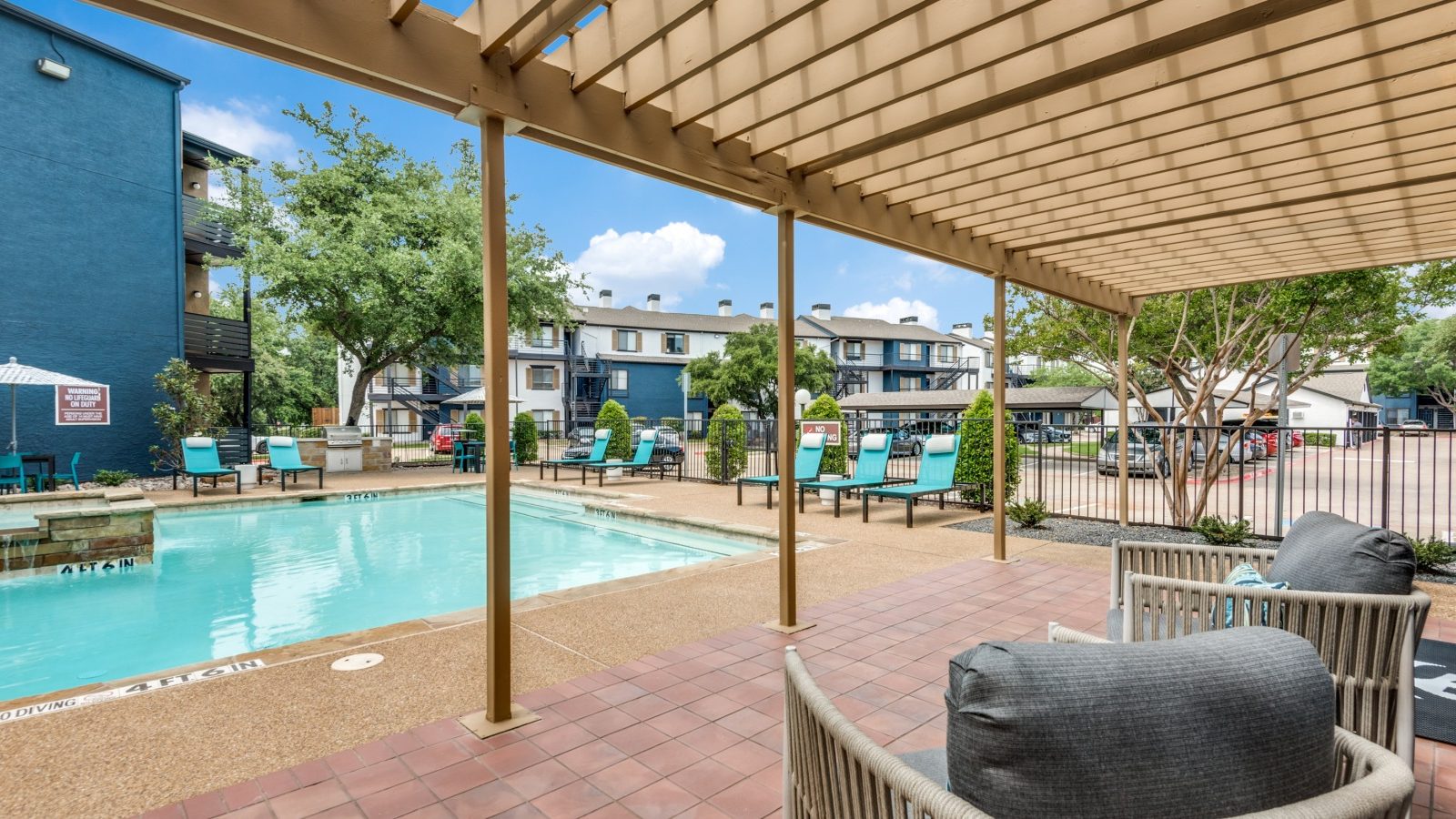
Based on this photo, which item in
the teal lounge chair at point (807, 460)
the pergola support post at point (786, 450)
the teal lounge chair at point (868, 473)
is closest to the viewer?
the pergola support post at point (786, 450)

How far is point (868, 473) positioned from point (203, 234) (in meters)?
15.0

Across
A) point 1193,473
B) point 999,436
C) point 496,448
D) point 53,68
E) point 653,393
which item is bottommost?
point 1193,473

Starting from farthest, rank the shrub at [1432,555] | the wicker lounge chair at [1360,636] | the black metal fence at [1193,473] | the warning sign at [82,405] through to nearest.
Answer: the warning sign at [82,405] → the black metal fence at [1193,473] → the shrub at [1432,555] → the wicker lounge chair at [1360,636]

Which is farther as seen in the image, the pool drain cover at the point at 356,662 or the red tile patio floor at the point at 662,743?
the pool drain cover at the point at 356,662

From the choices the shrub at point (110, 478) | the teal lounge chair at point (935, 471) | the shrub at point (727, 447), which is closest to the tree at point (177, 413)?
the shrub at point (110, 478)

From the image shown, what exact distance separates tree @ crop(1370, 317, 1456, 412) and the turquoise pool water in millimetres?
43813

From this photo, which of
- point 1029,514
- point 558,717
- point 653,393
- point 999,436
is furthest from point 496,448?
point 653,393

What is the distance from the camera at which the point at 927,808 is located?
967 millimetres

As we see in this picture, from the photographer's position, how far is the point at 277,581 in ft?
20.4

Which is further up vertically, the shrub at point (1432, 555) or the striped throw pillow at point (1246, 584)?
the striped throw pillow at point (1246, 584)

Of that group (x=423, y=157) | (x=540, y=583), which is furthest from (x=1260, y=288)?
(x=423, y=157)

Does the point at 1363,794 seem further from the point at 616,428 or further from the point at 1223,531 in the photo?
the point at 616,428

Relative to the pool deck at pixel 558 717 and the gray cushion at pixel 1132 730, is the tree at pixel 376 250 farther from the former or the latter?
the gray cushion at pixel 1132 730

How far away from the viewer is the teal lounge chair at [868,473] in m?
8.19
